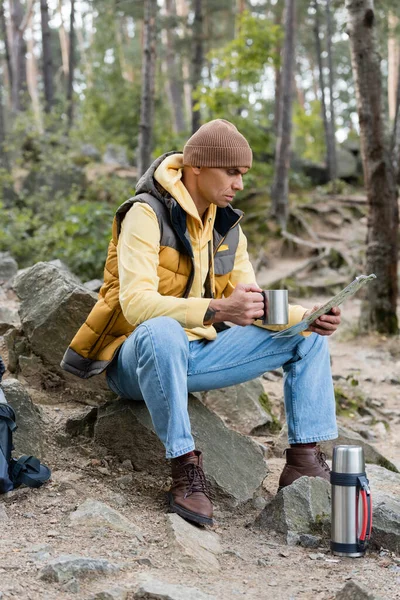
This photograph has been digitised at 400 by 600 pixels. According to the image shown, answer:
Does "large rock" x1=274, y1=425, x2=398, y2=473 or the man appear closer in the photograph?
the man

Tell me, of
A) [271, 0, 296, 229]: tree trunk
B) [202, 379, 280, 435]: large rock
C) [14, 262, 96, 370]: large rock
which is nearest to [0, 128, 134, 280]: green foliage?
[271, 0, 296, 229]: tree trunk

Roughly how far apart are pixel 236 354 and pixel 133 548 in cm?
102

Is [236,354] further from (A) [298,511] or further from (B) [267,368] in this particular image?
(A) [298,511]

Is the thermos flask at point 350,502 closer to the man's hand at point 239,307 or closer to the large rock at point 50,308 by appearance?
the man's hand at point 239,307

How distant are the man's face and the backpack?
1269 millimetres

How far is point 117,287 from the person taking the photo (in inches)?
137

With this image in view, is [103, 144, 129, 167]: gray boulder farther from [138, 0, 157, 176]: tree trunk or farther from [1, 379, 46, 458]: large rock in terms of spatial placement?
[1, 379, 46, 458]: large rock

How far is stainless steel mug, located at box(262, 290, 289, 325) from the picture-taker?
324 cm

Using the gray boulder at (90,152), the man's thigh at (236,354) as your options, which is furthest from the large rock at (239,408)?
the gray boulder at (90,152)

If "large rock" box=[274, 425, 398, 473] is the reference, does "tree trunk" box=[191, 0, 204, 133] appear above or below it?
above

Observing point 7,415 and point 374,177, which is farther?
point 374,177

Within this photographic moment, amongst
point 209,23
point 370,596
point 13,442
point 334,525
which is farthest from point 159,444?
point 209,23

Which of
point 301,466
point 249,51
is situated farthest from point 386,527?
point 249,51

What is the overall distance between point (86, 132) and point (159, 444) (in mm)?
15582
